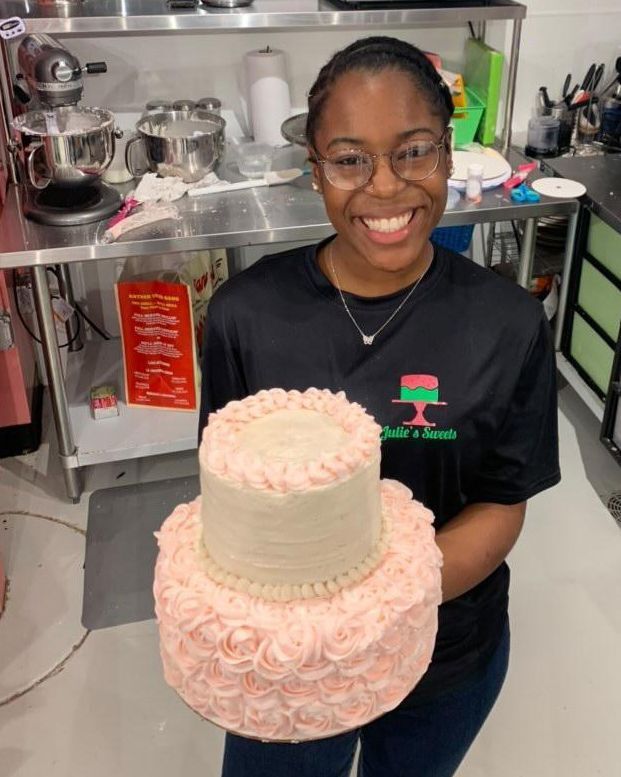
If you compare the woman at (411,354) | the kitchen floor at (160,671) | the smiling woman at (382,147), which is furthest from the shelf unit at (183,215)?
the smiling woman at (382,147)

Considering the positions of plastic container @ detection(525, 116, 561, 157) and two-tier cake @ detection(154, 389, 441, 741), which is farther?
plastic container @ detection(525, 116, 561, 157)

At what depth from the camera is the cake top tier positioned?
2.49ft

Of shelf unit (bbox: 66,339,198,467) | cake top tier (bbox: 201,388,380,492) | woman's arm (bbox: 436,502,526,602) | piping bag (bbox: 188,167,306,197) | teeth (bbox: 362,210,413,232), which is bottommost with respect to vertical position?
shelf unit (bbox: 66,339,198,467)

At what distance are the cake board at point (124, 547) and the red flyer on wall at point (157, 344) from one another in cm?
27

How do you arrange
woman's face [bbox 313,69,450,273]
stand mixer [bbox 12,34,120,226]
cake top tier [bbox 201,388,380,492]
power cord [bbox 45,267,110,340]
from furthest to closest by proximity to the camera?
1. power cord [bbox 45,267,110,340]
2. stand mixer [bbox 12,34,120,226]
3. woman's face [bbox 313,69,450,273]
4. cake top tier [bbox 201,388,380,492]

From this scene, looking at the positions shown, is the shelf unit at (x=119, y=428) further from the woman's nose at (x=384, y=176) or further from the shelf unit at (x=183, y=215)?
the woman's nose at (x=384, y=176)

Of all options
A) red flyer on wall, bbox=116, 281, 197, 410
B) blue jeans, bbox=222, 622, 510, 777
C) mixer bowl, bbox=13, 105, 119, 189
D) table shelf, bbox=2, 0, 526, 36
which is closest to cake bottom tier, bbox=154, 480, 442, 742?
blue jeans, bbox=222, 622, 510, 777

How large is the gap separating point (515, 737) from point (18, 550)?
53.8 inches

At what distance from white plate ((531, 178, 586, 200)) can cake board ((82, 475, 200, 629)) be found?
132 cm

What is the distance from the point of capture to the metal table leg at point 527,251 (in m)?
2.38

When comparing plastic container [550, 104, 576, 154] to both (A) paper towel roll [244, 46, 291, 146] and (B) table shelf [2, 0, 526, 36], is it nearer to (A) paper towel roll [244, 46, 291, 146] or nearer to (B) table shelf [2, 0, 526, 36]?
(B) table shelf [2, 0, 526, 36]

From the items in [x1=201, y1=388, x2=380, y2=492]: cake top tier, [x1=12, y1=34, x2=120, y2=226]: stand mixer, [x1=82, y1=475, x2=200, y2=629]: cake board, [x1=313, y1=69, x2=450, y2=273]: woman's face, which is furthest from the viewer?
[x1=82, y1=475, x2=200, y2=629]: cake board

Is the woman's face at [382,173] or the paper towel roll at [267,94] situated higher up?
the woman's face at [382,173]

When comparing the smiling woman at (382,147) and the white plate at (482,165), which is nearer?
the smiling woman at (382,147)
